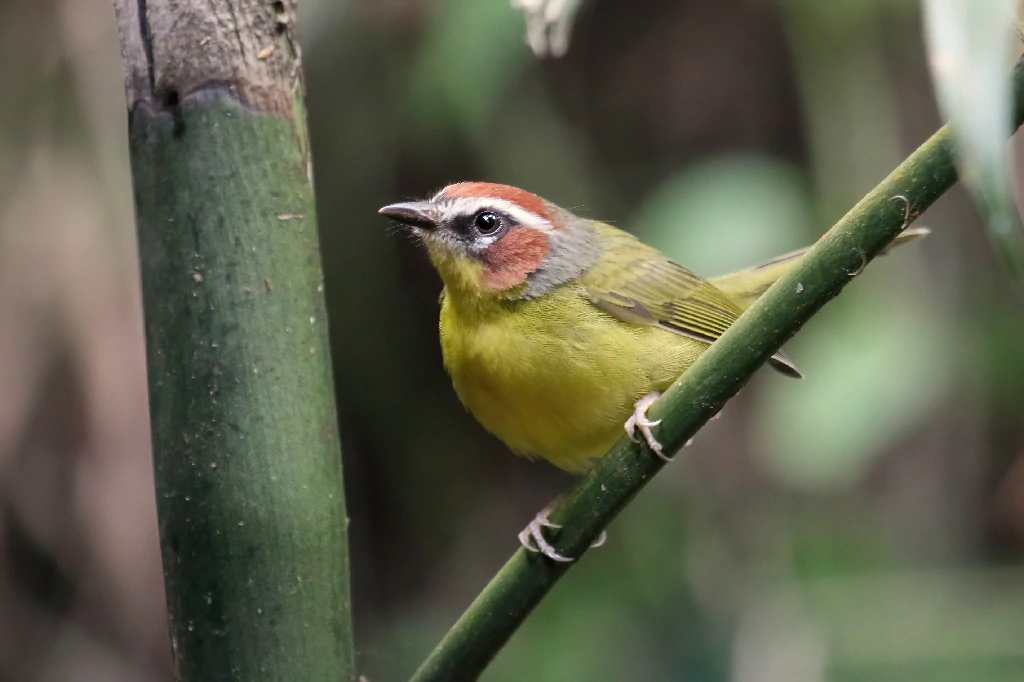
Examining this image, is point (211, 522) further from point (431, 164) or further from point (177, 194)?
point (431, 164)

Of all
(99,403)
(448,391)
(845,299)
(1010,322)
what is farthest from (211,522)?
(448,391)

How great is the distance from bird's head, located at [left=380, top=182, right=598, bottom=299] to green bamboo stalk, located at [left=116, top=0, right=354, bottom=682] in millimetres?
1066

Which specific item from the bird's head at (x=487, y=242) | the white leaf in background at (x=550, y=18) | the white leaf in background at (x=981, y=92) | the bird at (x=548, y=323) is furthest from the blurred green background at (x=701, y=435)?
the white leaf in background at (x=981, y=92)

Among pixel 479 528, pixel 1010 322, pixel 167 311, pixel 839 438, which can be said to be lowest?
pixel 479 528

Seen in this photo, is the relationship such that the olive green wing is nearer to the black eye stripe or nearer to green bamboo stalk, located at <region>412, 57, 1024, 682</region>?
the black eye stripe

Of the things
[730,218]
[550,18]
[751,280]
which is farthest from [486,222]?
[550,18]

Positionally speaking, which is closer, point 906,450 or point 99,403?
point 99,403

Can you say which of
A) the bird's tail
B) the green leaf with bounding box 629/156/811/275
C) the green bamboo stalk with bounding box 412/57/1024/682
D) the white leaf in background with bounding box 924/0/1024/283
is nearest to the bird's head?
the green leaf with bounding box 629/156/811/275

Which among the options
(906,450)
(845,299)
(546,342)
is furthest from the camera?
(906,450)

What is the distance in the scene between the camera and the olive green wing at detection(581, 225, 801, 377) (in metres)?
2.69

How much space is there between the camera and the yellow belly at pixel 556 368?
2.44 m

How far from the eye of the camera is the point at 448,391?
15.4 feet

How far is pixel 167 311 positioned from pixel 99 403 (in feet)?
6.91

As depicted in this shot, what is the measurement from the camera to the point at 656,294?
9.35ft
